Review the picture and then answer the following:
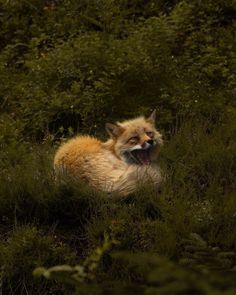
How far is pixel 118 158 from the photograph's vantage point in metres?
8.16

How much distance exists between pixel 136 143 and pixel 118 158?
0.28 meters

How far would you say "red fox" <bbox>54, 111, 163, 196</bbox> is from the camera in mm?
7340

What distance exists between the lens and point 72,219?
24.5 feet

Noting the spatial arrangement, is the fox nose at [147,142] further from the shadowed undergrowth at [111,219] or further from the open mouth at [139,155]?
the shadowed undergrowth at [111,219]

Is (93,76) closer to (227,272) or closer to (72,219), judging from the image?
(72,219)

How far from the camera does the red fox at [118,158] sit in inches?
289

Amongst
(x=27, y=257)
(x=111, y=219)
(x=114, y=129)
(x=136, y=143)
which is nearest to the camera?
(x=27, y=257)

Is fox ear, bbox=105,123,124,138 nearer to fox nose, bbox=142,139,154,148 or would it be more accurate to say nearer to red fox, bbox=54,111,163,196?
red fox, bbox=54,111,163,196

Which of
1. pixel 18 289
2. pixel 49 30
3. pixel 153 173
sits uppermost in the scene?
pixel 49 30

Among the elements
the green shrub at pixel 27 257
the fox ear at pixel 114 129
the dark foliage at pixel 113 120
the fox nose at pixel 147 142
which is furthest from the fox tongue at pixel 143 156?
the green shrub at pixel 27 257

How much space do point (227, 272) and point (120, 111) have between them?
686 cm

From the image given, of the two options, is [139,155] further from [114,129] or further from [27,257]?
[27,257]

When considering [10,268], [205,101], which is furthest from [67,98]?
[10,268]

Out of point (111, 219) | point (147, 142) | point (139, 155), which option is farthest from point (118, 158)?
point (111, 219)
